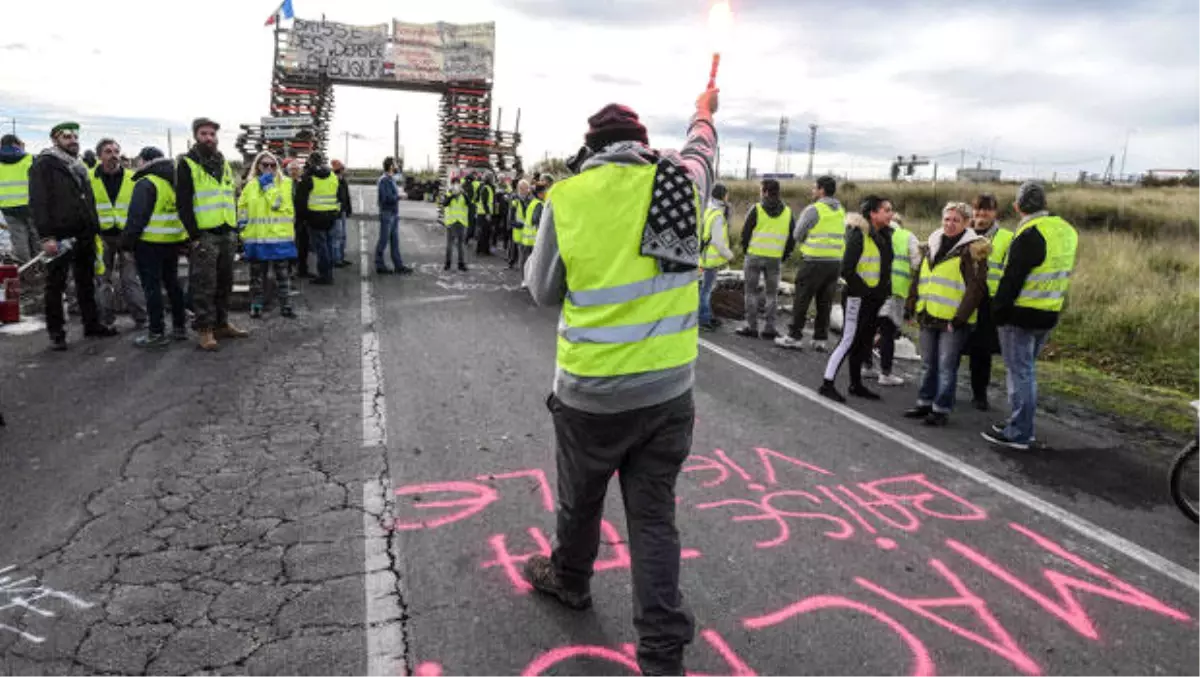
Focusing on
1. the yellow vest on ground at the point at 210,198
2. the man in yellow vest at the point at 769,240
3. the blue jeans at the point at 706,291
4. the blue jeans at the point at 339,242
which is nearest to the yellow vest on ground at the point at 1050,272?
the man in yellow vest at the point at 769,240

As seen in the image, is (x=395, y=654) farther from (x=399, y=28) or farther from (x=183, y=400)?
(x=399, y=28)

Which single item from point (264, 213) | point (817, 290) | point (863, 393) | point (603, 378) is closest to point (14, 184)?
point (264, 213)

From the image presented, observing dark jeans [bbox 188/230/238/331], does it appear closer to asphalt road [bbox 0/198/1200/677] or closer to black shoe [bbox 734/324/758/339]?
asphalt road [bbox 0/198/1200/677]

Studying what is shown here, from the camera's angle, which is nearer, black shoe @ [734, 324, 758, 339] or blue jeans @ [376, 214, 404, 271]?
black shoe @ [734, 324, 758, 339]

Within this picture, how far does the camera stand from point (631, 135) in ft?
9.27

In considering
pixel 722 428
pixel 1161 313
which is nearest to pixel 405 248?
pixel 722 428

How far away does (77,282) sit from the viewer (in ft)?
25.8

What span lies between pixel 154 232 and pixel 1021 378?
8.09 m

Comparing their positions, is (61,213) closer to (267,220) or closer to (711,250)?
(267,220)

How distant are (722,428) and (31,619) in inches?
170

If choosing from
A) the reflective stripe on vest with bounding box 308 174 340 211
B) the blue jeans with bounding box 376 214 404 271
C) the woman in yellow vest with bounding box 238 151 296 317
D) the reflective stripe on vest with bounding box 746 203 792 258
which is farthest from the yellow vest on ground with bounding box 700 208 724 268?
the blue jeans with bounding box 376 214 404 271

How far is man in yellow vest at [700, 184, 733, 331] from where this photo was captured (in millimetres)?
9438

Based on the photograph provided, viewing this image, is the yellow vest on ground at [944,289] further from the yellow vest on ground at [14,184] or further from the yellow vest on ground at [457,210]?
the yellow vest on ground at [14,184]

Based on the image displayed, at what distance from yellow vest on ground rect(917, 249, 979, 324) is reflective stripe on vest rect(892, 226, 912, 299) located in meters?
0.78
